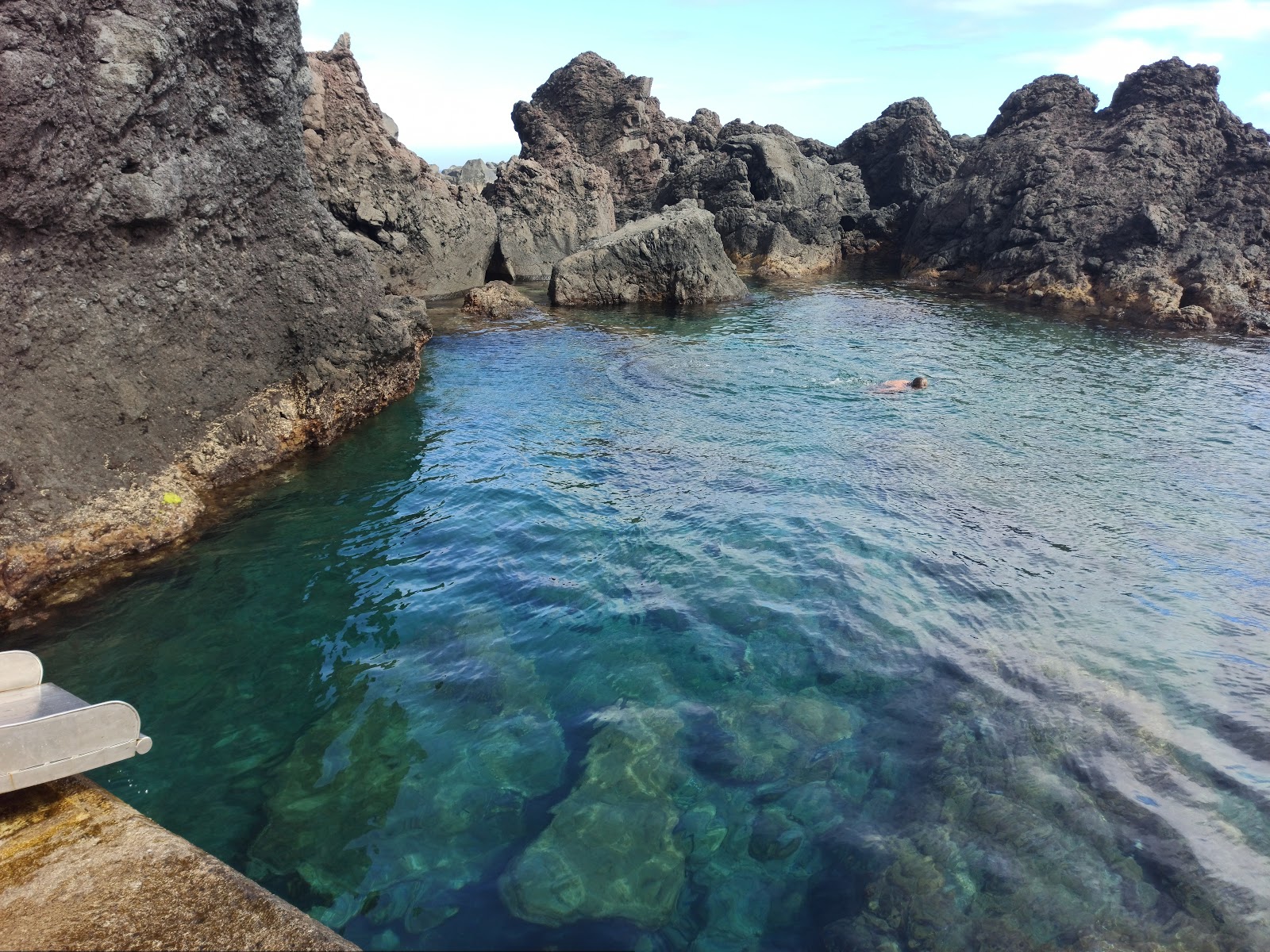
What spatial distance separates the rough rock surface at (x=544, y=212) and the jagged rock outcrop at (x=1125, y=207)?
46.5ft

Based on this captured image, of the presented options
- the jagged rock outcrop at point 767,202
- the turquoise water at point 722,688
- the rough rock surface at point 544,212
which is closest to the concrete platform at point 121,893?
the turquoise water at point 722,688

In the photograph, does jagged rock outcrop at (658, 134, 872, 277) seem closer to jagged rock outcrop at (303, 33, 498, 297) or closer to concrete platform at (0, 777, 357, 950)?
jagged rock outcrop at (303, 33, 498, 297)

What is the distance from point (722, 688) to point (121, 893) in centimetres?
451

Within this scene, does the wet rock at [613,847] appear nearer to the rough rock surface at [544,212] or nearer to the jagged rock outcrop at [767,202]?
the rough rock surface at [544,212]

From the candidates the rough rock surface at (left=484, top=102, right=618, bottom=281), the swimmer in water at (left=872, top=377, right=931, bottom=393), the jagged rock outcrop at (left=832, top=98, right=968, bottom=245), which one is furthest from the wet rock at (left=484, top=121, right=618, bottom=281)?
the swimmer in water at (left=872, top=377, right=931, bottom=393)

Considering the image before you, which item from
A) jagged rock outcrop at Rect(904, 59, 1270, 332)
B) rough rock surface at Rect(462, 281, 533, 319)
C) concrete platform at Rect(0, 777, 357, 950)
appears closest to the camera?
concrete platform at Rect(0, 777, 357, 950)

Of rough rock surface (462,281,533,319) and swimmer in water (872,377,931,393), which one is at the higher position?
rough rock surface (462,281,533,319)

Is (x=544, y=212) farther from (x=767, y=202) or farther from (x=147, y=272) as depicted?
(x=147, y=272)

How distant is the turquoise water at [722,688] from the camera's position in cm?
491

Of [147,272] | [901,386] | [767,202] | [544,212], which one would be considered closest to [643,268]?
[544,212]

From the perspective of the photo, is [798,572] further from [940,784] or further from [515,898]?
[515,898]

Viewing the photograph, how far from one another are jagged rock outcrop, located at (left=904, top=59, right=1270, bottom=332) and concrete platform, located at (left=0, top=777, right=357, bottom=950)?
89.5ft

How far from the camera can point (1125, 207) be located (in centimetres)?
2602

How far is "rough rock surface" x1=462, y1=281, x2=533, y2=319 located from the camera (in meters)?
23.1
